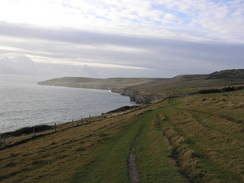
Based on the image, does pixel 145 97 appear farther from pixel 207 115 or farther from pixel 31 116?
pixel 207 115

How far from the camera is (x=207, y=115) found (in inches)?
1414

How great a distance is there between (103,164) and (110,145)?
7099 mm

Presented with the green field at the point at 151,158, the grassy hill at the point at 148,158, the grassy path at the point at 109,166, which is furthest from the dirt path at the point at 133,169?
the grassy path at the point at 109,166

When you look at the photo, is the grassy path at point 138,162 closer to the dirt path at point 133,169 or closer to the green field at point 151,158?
the green field at point 151,158

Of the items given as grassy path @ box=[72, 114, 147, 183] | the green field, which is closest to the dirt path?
the green field

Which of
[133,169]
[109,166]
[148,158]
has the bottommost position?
[109,166]

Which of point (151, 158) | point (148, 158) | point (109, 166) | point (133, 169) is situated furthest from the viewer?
point (148, 158)

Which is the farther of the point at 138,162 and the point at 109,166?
the point at 138,162

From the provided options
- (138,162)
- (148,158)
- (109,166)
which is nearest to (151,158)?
(148,158)

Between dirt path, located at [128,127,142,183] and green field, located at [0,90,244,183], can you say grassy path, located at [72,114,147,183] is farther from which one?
dirt path, located at [128,127,142,183]

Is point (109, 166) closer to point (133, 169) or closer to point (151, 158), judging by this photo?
point (133, 169)

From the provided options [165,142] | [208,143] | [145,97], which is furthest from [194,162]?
[145,97]

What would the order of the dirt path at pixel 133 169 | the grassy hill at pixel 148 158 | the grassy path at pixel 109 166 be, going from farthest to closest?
1. the grassy path at pixel 109 166
2. the grassy hill at pixel 148 158
3. the dirt path at pixel 133 169

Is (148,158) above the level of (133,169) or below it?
above
